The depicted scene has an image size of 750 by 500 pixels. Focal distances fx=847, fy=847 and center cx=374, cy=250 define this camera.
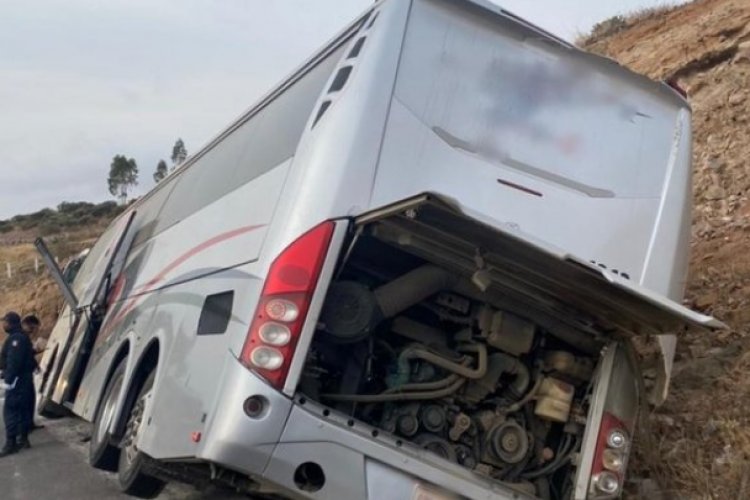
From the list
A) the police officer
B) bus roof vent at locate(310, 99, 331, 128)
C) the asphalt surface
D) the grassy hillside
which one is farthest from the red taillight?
the grassy hillside

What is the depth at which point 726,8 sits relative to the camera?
1204cm

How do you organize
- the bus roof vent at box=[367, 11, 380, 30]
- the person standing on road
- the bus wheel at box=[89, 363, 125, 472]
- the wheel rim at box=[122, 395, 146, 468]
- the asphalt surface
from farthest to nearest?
the person standing on road, the asphalt surface, the bus wheel at box=[89, 363, 125, 472], the wheel rim at box=[122, 395, 146, 468], the bus roof vent at box=[367, 11, 380, 30]

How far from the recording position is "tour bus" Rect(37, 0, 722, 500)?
406 cm

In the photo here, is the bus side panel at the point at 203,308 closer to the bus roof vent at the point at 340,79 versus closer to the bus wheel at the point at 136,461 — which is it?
the bus wheel at the point at 136,461

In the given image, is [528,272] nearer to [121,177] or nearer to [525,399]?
[525,399]

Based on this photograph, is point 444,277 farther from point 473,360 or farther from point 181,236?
point 181,236

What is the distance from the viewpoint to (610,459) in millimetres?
4488

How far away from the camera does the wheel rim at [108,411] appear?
22.1ft

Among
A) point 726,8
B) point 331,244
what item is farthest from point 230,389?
point 726,8

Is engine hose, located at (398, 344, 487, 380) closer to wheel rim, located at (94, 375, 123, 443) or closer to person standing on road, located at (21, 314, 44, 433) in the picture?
wheel rim, located at (94, 375, 123, 443)

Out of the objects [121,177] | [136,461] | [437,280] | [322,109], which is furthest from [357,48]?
[121,177]

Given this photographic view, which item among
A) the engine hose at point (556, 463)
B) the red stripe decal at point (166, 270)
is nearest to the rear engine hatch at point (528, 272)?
the engine hose at point (556, 463)

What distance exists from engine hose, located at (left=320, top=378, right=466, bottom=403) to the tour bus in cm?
1

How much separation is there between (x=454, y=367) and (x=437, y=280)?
49cm
